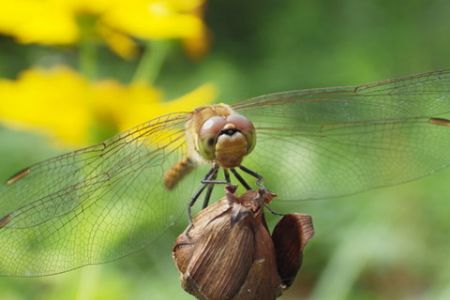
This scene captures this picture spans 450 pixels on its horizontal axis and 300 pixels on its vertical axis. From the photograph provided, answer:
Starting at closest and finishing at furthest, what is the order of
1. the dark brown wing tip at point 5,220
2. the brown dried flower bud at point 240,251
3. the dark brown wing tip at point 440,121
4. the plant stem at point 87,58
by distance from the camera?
the brown dried flower bud at point 240,251 → the dark brown wing tip at point 5,220 → the dark brown wing tip at point 440,121 → the plant stem at point 87,58

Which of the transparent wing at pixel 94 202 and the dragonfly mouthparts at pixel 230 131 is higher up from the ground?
the dragonfly mouthparts at pixel 230 131

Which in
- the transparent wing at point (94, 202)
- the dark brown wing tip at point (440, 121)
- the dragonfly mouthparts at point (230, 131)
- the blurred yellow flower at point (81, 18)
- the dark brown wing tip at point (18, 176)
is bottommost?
the transparent wing at point (94, 202)

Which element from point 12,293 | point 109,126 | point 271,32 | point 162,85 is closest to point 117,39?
point 109,126

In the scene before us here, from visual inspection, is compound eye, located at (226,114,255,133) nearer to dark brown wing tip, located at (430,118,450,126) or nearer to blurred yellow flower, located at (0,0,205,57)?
dark brown wing tip, located at (430,118,450,126)

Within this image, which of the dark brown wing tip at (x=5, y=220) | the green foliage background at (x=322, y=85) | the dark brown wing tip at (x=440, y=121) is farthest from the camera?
the green foliage background at (x=322, y=85)

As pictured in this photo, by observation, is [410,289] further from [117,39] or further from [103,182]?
[103,182]

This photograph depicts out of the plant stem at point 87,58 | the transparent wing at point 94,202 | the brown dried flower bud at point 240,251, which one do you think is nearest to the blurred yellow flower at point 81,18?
the plant stem at point 87,58

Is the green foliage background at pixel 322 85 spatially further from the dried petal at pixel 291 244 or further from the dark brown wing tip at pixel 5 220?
the dried petal at pixel 291 244

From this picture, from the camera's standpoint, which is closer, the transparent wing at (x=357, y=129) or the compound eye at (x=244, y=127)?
the compound eye at (x=244, y=127)

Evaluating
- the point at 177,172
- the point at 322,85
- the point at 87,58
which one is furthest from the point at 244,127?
the point at 322,85
